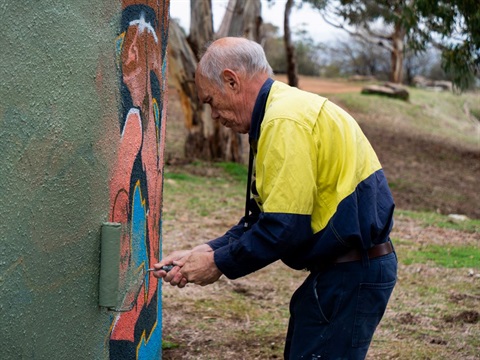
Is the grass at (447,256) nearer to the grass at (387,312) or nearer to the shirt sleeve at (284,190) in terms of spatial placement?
the grass at (387,312)

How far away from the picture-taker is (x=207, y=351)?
476 centimetres

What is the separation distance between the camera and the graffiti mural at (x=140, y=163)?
3.15 metres

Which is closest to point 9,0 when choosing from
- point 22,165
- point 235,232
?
point 22,165

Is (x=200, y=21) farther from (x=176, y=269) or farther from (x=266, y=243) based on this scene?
(x=266, y=243)

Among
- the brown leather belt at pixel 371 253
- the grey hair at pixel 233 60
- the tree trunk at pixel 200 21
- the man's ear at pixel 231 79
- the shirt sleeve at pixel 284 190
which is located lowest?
the brown leather belt at pixel 371 253

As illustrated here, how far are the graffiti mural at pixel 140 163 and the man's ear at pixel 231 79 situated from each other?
1.62ft

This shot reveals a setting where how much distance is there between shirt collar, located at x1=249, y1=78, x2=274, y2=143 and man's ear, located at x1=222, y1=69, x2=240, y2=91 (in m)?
0.09

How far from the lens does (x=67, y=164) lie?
2.57m

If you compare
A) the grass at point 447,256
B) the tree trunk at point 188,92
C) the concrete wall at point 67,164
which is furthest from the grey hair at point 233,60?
the tree trunk at point 188,92

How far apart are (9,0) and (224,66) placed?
855 millimetres

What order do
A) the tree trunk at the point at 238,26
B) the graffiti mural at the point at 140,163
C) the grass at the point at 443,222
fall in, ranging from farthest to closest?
the tree trunk at the point at 238,26
the grass at the point at 443,222
the graffiti mural at the point at 140,163

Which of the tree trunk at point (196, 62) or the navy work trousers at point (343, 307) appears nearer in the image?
the navy work trousers at point (343, 307)

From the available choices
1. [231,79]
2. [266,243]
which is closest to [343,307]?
[266,243]

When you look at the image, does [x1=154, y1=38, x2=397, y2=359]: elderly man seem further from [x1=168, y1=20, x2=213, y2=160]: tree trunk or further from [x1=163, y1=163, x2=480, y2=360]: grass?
[x1=168, y1=20, x2=213, y2=160]: tree trunk
